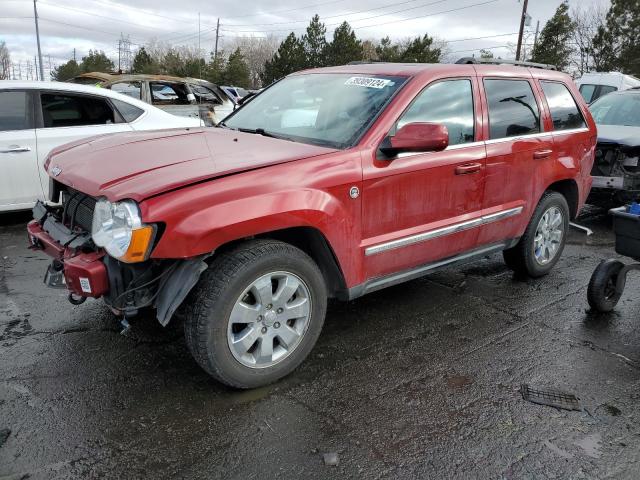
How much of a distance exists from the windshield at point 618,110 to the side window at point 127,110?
6.43 m

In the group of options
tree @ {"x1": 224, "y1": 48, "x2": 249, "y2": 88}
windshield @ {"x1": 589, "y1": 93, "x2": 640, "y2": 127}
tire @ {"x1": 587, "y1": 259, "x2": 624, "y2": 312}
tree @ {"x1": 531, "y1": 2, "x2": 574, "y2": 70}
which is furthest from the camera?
tree @ {"x1": 224, "y1": 48, "x2": 249, "y2": 88}

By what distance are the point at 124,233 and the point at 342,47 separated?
41.1 metres

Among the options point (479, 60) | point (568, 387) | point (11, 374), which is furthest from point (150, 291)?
point (479, 60)

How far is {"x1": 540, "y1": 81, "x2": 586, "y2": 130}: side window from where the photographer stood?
4.65 meters

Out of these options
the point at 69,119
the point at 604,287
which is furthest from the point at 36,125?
the point at 604,287

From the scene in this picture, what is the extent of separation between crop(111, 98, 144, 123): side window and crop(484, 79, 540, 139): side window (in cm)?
421

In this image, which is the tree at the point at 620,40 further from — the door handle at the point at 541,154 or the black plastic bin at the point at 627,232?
the black plastic bin at the point at 627,232

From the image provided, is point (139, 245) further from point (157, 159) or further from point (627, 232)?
point (627, 232)

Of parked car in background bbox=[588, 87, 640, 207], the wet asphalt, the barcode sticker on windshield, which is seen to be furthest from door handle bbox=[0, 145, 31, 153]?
parked car in background bbox=[588, 87, 640, 207]

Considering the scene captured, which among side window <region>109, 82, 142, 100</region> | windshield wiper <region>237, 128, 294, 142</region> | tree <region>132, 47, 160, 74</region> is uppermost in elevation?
tree <region>132, 47, 160, 74</region>

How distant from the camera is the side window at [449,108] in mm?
3584

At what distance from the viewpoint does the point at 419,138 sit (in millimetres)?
3143

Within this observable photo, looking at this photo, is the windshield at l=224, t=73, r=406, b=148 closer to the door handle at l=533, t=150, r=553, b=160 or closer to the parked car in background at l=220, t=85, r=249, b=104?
the door handle at l=533, t=150, r=553, b=160

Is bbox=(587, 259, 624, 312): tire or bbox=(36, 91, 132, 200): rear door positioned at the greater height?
bbox=(36, 91, 132, 200): rear door
